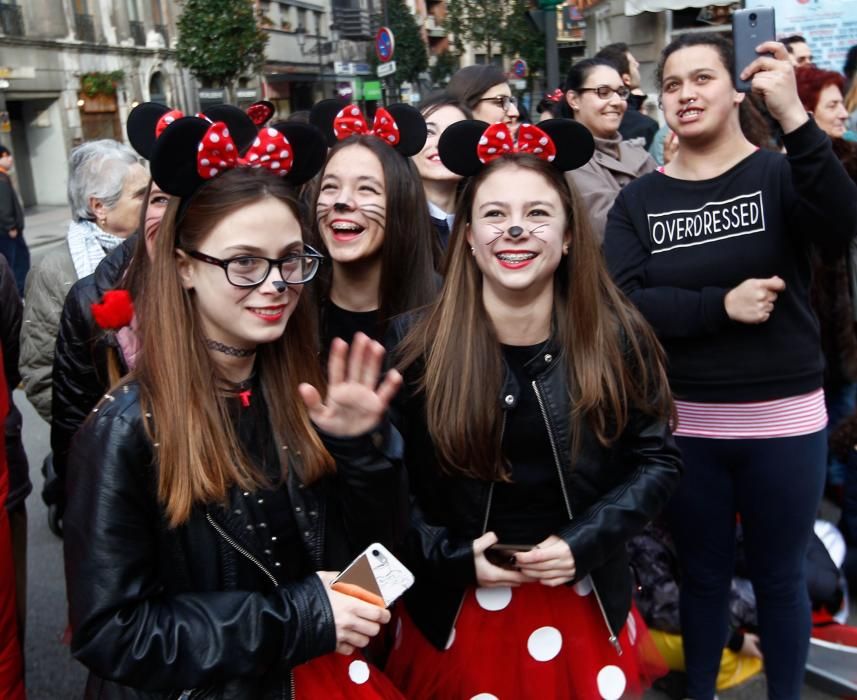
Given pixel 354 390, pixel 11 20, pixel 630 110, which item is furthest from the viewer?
pixel 11 20

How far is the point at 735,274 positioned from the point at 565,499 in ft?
2.91

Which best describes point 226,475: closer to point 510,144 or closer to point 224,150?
point 224,150

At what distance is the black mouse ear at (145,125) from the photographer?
228 centimetres

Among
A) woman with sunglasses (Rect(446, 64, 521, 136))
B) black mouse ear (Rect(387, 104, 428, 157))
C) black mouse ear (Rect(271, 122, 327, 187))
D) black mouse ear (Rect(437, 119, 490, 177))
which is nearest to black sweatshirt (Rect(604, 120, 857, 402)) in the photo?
black mouse ear (Rect(437, 119, 490, 177))

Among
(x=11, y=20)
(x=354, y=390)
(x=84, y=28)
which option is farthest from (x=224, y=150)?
(x=84, y=28)

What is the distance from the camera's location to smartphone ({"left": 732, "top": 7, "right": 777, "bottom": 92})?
7.83 ft

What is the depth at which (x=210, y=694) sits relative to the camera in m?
1.70

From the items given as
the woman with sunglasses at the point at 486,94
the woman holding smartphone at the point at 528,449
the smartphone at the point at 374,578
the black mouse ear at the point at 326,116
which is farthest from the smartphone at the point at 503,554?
the woman with sunglasses at the point at 486,94

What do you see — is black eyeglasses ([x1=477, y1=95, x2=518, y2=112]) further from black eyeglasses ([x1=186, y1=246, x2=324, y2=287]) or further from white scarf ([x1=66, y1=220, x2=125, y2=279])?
black eyeglasses ([x1=186, y1=246, x2=324, y2=287])

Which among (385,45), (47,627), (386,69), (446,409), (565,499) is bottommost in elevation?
(47,627)

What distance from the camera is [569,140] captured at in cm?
224

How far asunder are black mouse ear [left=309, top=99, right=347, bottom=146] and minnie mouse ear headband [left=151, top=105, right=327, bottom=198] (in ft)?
4.40

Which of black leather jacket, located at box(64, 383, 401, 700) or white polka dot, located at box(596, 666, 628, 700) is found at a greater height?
black leather jacket, located at box(64, 383, 401, 700)

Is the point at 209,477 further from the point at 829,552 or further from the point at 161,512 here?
the point at 829,552
